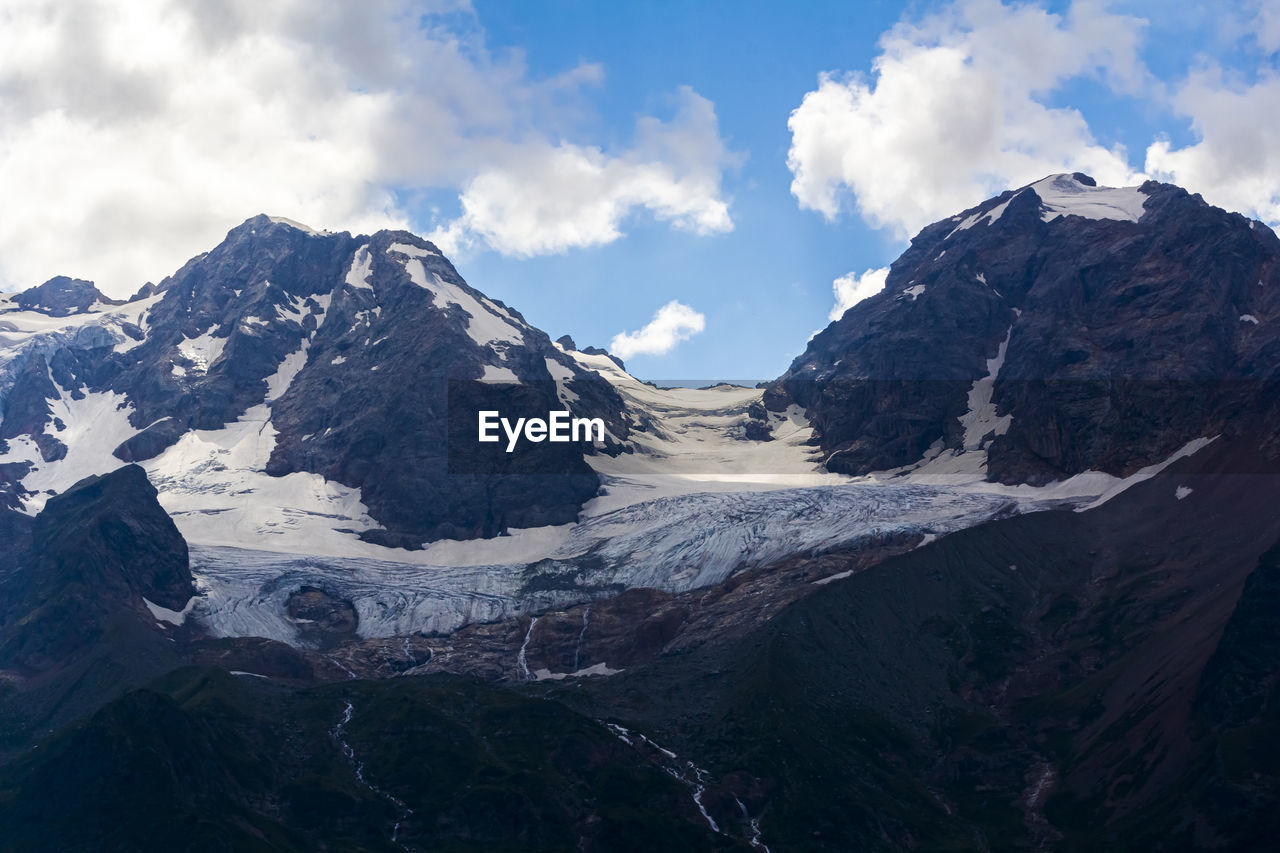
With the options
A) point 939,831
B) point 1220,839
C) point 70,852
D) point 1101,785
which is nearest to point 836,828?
point 939,831

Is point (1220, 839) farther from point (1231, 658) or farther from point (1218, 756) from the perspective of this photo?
point (1231, 658)

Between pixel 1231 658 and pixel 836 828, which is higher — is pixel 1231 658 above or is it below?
above

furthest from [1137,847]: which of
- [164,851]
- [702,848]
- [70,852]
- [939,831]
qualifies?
[70,852]

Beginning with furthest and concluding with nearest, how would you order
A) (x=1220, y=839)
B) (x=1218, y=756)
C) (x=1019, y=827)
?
1. (x=1019, y=827)
2. (x=1218, y=756)
3. (x=1220, y=839)

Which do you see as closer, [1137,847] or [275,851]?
[1137,847]

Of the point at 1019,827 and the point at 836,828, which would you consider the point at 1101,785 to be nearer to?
the point at 1019,827

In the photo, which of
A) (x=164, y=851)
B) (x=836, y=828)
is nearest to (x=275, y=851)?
(x=164, y=851)

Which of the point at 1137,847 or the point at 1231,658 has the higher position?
the point at 1231,658

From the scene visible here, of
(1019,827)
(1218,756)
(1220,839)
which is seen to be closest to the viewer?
(1220,839)

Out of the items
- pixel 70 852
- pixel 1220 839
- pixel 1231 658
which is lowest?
pixel 70 852

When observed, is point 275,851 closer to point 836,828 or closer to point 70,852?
point 70,852
